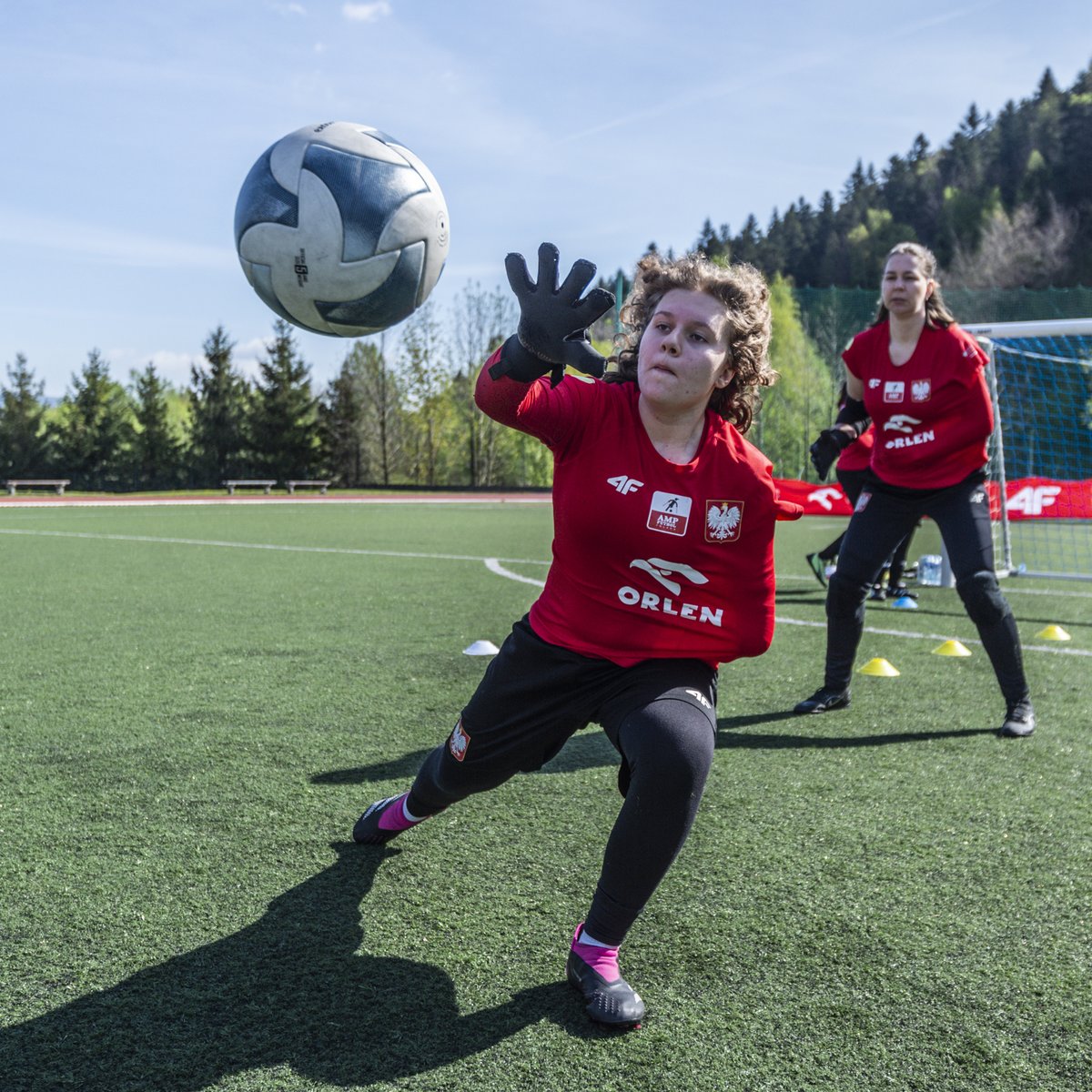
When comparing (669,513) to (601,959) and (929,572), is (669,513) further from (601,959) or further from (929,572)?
(929,572)

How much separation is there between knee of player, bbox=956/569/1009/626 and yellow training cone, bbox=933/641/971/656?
1.75 metres

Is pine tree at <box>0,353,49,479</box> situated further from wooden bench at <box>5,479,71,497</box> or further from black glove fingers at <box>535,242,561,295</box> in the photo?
black glove fingers at <box>535,242,561,295</box>

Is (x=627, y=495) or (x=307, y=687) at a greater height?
(x=627, y=495)

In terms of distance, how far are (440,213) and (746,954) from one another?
2533 millimetres

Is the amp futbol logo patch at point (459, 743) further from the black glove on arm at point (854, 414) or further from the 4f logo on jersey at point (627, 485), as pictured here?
the black glove on arm at point (854, 414)

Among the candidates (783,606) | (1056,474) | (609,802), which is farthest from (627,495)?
(1056,474)

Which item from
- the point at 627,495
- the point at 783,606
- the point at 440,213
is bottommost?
the point at 783,606

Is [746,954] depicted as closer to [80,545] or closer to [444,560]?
[444,560]

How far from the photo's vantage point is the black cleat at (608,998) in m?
2.21

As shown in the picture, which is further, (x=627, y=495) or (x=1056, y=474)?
(x=1056, y=474)

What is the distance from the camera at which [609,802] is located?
3.64m

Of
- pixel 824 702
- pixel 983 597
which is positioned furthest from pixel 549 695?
pixel 983 597

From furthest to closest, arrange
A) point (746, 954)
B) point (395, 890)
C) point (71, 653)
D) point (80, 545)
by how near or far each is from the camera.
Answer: point (80, 545), point (71, 653), point (395, 890), point (746, 954)

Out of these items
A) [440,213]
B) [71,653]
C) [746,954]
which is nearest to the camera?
[746,954]
